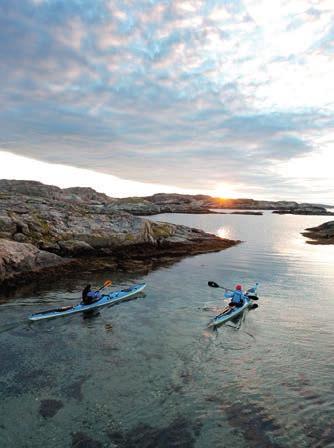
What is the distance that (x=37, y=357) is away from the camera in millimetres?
16000

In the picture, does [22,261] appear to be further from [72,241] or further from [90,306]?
[90,306]

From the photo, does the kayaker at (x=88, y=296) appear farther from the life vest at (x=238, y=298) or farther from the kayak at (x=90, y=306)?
the life vest at (x=238, y=298)

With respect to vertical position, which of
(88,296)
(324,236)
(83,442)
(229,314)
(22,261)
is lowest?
(83,442)

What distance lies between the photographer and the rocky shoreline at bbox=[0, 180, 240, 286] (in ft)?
103

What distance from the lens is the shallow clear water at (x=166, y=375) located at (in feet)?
36.4

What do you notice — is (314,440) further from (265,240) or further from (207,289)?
(265,240)

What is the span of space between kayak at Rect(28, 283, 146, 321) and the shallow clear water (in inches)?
21.6

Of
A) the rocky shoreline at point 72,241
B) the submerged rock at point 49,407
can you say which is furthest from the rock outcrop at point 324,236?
the submerged rock at point 49,407

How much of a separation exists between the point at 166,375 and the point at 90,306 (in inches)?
386

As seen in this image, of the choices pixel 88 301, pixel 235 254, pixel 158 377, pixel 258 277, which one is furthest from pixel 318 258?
pixel 158 377

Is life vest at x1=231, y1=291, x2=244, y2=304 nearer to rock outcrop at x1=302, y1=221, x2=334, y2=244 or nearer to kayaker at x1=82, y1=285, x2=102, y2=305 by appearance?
kayaker at x1=82, y1=285, x2=102, y2=305

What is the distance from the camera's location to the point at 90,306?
22969 millimetres

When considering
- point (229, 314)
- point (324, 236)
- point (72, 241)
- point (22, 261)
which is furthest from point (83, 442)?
point (324, 236)

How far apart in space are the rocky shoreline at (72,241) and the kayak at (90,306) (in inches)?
344
